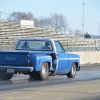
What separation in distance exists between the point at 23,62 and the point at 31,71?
564mm

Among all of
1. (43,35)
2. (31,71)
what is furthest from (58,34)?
(31,71)

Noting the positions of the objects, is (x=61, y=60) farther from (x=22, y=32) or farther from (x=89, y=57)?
(x=22, y=32)

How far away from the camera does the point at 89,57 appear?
3997 centimetres

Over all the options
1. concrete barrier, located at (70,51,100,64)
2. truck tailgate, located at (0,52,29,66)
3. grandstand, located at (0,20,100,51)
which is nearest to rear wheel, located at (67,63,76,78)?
truck tailgate, located at (0,52,29,66)

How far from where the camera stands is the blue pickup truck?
62.1 ft

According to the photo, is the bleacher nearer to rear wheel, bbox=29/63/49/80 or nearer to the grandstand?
the grandstand

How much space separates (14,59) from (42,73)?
143 centimetres

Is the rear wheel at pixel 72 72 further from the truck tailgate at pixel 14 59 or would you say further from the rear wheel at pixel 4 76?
the truck tailgate at pixel 14 59

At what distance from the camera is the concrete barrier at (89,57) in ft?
126

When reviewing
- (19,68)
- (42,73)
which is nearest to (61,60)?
(42,73)

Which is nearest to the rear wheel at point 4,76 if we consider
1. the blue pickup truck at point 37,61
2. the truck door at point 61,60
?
the blue pickup truck at point 37,61

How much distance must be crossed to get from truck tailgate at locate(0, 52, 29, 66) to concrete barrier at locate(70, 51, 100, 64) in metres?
18.7

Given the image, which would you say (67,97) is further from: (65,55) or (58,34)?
(58,34)

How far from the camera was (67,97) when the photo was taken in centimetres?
1275
